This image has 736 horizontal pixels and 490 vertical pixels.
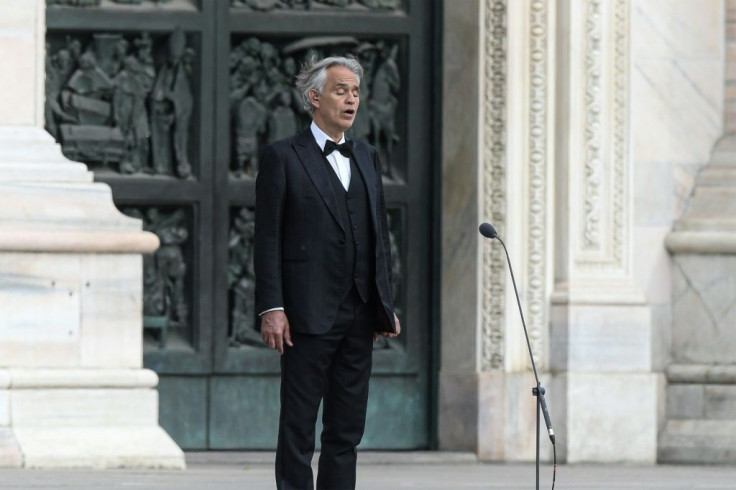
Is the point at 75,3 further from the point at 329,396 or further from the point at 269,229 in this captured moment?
the point at 329,396

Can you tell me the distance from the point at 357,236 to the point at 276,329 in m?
0.51

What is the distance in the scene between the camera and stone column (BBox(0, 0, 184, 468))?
10.6 m

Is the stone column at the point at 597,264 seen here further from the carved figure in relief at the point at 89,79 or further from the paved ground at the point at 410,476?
the carved figure in relief at the point at 89,79

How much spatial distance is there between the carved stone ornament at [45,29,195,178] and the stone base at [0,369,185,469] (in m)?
2.07

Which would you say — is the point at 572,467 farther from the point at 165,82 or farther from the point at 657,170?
the point at 165,82

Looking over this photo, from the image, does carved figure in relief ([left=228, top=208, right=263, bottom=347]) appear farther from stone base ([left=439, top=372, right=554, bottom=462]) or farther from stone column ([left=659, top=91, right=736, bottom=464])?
stone column ([left=659, top=91, right=736, bottom=464])

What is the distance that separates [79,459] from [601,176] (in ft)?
12.4

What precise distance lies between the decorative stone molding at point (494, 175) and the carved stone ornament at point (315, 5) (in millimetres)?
738

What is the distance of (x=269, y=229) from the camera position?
25.7 feet

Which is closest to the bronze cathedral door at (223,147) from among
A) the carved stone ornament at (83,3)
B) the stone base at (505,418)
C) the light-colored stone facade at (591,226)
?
the carved stone ornament at (83,3)

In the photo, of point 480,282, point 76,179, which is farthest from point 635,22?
point 76,179

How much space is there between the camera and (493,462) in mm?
12320

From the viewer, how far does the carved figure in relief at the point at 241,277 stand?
12.7 meters

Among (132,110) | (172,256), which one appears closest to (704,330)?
(172,256)
